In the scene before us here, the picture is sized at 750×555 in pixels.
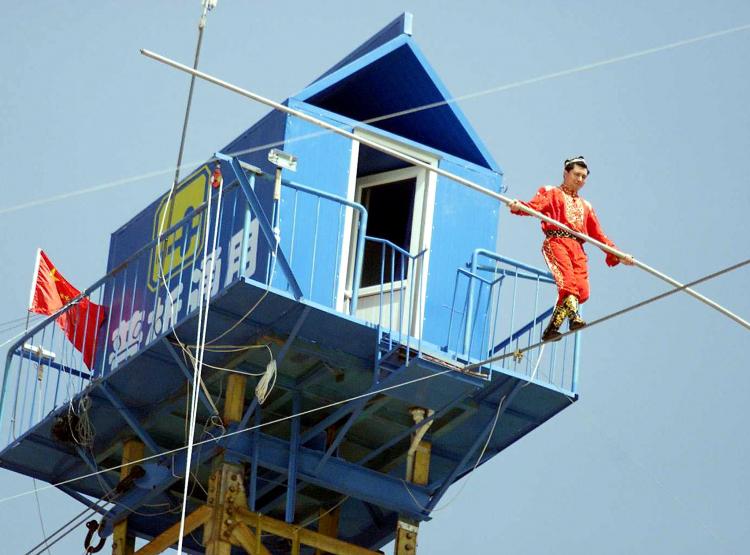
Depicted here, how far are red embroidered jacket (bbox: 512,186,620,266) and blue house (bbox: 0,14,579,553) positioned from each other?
5.09ft

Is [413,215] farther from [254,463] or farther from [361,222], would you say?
[254,463]

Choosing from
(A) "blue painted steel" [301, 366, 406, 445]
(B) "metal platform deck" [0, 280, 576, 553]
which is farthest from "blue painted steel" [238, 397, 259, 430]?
(A) "blue painted steel" [301, 366, 406, 445]

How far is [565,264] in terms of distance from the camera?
Answer: 31172 millimetres

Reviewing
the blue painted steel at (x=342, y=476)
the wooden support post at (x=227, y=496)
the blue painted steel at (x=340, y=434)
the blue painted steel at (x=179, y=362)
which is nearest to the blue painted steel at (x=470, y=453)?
the blue painted steel at (x=342, y=476)

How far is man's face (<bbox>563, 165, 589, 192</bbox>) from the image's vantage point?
31.7 m

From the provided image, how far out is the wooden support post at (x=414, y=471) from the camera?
33.8 meters

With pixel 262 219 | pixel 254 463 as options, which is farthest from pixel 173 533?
pixel 262 219

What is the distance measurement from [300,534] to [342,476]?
0.89 metres

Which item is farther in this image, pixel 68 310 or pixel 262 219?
pixel 68 310

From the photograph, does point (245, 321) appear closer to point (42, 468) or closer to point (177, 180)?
point (177, 180)

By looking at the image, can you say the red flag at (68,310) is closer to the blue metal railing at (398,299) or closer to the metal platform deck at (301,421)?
the metal platform deck at (301,421)

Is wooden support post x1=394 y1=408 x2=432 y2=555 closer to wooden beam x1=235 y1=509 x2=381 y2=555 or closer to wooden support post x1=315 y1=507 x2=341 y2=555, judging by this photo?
wooden beam x1=235 y1=509 x2=381 y2=555

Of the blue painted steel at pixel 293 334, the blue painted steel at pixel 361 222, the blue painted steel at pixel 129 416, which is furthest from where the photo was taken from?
the blue painted steel at pixel 129 416

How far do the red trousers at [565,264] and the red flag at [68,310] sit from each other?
722 centimetres
